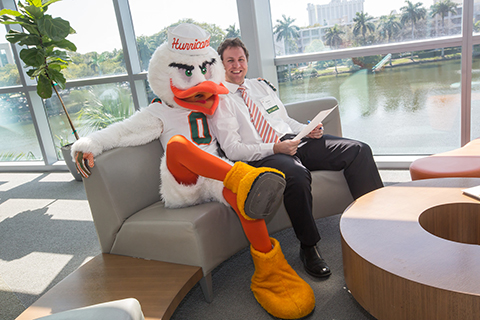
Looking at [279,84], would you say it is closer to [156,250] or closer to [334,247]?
[334,247]

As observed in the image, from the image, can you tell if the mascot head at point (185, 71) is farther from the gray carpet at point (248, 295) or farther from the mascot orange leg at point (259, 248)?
the gray carpet at point (248, 295)

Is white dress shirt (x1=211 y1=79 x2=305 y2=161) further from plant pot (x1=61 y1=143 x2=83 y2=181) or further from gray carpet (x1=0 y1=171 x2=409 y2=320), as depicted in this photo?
plant pot (x1=61 y1=143 x2=83 y2=181)

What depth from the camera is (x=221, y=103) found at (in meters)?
2.03

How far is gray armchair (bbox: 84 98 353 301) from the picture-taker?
159cm

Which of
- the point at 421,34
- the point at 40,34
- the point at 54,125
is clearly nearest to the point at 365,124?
the point at 421,34

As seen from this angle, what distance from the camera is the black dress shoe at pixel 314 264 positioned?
170cm

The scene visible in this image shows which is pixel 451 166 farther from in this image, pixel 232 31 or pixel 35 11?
pixel 35 11

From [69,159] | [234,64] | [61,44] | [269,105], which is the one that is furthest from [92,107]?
[269,105]

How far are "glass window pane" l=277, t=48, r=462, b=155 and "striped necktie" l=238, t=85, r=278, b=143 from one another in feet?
4.70

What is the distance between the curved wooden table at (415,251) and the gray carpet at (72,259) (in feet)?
1.34

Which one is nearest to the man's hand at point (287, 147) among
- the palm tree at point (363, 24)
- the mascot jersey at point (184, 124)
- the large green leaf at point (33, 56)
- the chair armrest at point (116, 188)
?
the mascot jersey at point (184, 124)

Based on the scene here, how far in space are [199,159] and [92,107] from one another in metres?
3.08

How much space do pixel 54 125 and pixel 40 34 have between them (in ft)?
4.55

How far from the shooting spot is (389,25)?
301cm
